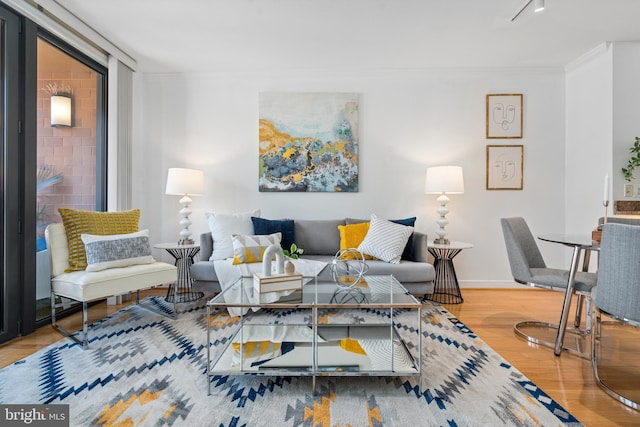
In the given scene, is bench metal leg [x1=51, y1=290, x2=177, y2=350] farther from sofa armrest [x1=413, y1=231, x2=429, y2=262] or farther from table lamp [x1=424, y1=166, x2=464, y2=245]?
table lamp [x1=424, y1=166, x2=464, y2=245]

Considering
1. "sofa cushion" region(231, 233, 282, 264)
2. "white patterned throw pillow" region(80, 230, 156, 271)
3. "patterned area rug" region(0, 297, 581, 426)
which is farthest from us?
"sofa cushion" region(231, 233, 282, 264)

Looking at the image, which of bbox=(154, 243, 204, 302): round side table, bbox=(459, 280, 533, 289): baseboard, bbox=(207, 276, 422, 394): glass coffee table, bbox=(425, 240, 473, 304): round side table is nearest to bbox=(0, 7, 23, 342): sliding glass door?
bbox=(154, 243, 204, 302): round side table

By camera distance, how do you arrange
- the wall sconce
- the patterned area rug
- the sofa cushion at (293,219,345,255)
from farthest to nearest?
1. the sofa cushion at (293,219,345,255)
2. the wall sconce
3. the patterned area rug

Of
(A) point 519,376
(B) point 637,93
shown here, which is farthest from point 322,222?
(B) point 637,93

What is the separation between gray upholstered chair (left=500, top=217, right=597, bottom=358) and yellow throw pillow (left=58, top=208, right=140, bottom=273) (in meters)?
3.25

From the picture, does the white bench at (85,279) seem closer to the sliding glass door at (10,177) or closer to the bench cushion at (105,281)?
the bench cushion at (105,281)

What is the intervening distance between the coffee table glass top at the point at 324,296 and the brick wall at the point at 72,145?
6.47 feet

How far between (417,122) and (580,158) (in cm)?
182

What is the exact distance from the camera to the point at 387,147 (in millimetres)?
3922

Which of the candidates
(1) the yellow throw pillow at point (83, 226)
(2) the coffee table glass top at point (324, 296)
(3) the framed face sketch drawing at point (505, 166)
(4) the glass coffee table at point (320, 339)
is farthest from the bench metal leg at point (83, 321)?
(3) the framed face sketch drawing at point (505, 166)

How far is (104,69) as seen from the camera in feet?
11.3

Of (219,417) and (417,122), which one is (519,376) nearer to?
(219,417)

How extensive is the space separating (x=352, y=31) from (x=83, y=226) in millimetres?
2889

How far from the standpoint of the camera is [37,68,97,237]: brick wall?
274cm
